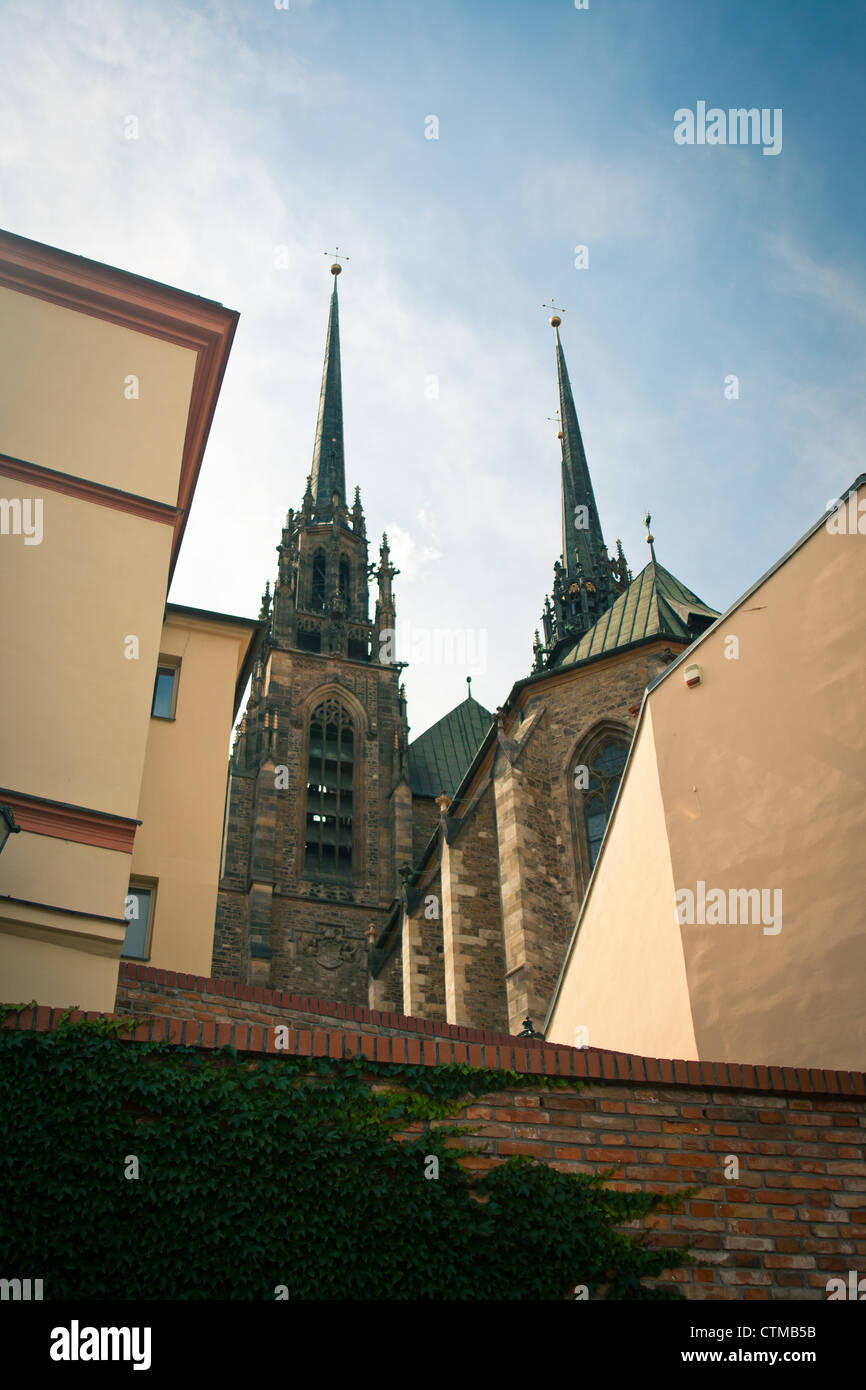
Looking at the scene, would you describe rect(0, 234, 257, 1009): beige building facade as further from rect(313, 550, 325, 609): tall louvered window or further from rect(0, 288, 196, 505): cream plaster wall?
rect(313, 550, 325, 609): tall louvered window

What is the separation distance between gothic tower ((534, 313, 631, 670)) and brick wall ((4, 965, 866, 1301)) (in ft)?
74.5

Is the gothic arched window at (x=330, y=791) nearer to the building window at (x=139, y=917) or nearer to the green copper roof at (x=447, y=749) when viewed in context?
the green copper roof at (x=447, y=749)

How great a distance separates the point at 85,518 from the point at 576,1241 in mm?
6673

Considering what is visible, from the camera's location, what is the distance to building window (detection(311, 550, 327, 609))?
38.3m

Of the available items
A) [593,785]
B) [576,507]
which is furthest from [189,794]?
[576,507]

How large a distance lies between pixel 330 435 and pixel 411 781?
15.9 meters

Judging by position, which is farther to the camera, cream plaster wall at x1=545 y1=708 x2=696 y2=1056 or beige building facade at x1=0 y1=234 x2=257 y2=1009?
cream plaster wall at x1=545 y1=708 x2=696 y2=1056

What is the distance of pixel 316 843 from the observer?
3250 cm

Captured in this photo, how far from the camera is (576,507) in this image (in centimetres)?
3666

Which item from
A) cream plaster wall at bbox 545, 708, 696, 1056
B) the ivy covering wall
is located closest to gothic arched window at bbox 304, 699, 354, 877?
cream plaster wall at bbox 545, 708, 696, 1056

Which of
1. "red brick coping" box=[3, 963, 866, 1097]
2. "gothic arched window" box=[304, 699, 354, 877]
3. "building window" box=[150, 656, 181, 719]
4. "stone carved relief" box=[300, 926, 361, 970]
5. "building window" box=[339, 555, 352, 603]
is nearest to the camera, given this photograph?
"red brick coping" box=[3, 963, 866, 1097]

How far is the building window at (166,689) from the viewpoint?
12.0 metres
